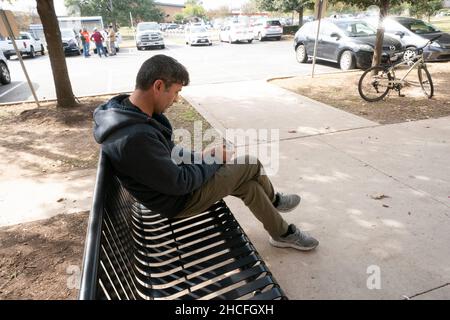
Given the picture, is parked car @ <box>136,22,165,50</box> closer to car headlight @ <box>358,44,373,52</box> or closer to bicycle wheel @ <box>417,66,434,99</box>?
car headlight @ <box>358,44,373,52</box>

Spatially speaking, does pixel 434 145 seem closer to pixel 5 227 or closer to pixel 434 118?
pixel 434 118

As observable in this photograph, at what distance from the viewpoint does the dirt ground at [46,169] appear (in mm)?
2527

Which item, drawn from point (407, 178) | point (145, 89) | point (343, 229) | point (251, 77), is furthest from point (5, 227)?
point (251, 77)

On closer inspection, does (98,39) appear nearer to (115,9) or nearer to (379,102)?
(379,102)

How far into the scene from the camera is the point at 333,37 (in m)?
11.5

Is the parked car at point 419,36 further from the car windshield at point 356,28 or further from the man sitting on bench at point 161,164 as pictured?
the man sitting on bench at point 161,164

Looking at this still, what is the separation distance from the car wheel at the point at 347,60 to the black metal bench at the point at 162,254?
9.79 meters

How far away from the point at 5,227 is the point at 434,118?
248 inches

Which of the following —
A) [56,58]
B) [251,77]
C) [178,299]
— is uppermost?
[56,58]

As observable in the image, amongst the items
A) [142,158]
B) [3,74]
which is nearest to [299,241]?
[142,158]

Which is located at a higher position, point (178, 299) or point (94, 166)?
point (178, 299)

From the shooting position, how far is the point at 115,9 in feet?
164

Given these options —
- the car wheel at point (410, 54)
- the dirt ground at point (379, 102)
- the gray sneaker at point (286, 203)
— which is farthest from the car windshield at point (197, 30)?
the gray sneaker at point (286, 203)

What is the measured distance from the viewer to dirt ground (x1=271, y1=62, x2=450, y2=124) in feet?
20.0
